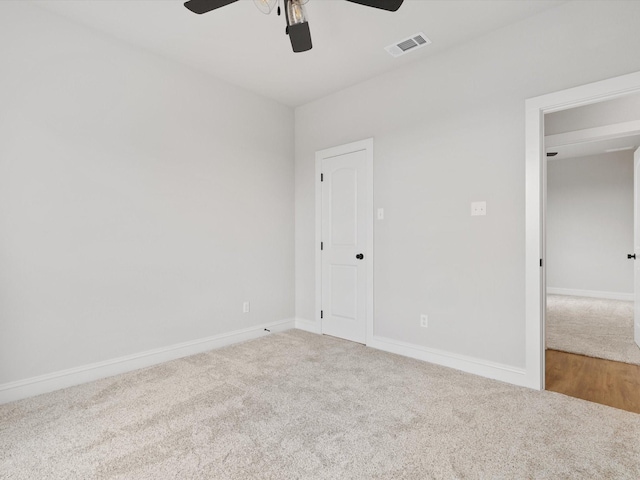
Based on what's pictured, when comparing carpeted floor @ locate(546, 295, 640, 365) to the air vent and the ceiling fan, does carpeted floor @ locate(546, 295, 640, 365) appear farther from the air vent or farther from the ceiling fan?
the ceiling fan

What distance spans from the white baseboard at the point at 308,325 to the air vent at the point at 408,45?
295 cm

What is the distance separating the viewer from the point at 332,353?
11.0ft

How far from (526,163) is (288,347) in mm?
2696

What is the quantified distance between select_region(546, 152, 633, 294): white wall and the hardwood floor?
436cm

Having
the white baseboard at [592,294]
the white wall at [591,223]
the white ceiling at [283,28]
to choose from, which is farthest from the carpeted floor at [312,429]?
the white wall at [591,223]

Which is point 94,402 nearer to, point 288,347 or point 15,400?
point 15,400

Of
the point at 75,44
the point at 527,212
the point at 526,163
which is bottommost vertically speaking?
the point at 527,212

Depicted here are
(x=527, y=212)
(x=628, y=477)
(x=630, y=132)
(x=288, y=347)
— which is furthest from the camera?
(x=288, y=347)

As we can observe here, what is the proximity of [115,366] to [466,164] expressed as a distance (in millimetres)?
3378

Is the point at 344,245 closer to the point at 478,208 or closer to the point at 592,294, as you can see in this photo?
the point at 478,208

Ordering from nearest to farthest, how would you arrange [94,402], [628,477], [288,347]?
[628,477]
[94,402]
[288,347]

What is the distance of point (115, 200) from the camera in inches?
112

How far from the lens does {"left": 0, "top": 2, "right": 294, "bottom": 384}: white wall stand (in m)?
2.42

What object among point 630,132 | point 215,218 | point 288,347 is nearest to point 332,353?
point 288,347
